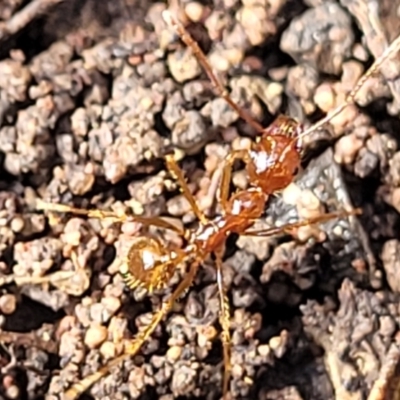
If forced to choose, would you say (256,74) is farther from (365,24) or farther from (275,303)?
(275,303)

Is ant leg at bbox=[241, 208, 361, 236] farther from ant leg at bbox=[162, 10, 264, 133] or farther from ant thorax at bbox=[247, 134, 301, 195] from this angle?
ant leg at bbox=[162, 10, 264, 133]

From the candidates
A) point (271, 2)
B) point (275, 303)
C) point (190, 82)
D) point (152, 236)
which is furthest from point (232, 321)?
point (271, 2)

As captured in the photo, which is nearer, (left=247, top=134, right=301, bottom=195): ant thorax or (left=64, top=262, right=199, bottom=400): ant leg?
(left=64, top=262, right=199, bottom=400): ant leg

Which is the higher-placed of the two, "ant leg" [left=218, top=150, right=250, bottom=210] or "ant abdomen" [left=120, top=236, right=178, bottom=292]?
"ant leg" [left=218, top=150, right=250, bottom=210]

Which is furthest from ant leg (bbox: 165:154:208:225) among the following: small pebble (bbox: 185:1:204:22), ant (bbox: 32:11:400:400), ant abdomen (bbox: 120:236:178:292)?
small pebble (bbox: 185:1:204:22)

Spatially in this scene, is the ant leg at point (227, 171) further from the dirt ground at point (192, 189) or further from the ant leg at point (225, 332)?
the ant leg at point (225, 332)

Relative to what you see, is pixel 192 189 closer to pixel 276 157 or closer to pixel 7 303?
pixel 276 157

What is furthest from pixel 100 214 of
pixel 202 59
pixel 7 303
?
pixel 202 59
